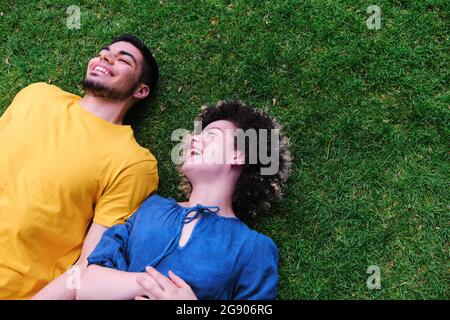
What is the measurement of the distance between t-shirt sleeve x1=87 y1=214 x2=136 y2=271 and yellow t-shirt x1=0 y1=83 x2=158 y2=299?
15cm

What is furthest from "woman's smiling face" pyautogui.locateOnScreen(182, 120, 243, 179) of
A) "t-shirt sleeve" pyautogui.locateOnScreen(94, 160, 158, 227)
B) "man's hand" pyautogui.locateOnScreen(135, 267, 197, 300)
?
"man's hand" pyautogui.locateOnScreen(135, 267, 197, 300)

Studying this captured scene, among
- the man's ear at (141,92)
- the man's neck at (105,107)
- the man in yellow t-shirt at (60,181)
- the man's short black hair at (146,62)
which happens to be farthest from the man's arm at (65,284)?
the man's short black hair at (146,62)

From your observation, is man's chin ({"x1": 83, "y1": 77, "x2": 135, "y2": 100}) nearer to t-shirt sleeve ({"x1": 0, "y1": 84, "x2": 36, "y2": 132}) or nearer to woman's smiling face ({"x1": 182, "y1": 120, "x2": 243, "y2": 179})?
t-shirt sleeve ({"x1": 0, "y1": 84, "x2": 36, "y2": 132})

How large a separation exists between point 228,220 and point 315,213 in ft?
2.89

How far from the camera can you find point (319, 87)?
4195mm

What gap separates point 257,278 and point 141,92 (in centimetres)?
196

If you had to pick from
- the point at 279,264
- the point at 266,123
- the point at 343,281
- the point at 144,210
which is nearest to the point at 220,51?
the point at 266,123

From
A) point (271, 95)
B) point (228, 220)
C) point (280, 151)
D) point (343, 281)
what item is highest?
point (271, 95)

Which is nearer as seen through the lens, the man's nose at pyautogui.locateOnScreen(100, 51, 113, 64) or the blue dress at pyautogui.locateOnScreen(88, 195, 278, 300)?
the blue dress at pyautogui.locateOnScreen(88, 195, 278, 300)

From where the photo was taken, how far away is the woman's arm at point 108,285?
3166 mm

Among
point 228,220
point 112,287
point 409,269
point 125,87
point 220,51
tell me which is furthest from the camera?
point 220,51

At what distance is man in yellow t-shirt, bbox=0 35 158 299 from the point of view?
11.3ft

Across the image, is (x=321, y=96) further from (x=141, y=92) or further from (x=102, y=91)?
(x=102, y=91)

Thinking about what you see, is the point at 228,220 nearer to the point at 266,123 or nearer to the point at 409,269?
the point at 266,123
